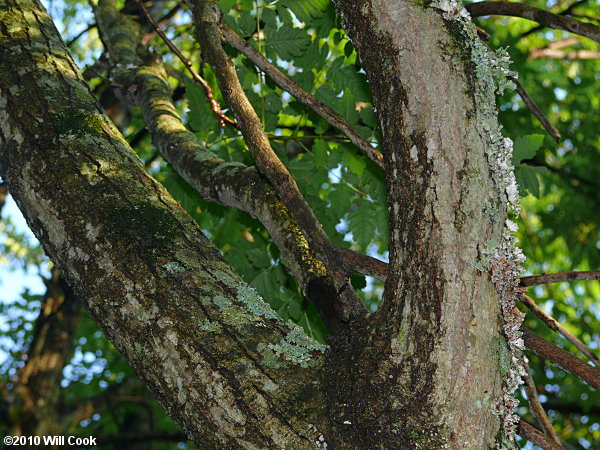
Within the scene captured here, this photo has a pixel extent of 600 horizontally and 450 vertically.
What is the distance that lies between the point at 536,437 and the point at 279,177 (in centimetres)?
121

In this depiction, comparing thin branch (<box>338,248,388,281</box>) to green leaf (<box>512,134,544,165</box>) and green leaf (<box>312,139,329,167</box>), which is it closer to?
green leaf (<box>512,134,544,165</box>)

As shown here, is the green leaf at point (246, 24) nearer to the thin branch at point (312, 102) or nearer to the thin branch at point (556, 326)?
the thin branch at point (312, 102)

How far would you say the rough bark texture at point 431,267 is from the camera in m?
Result: 1.44

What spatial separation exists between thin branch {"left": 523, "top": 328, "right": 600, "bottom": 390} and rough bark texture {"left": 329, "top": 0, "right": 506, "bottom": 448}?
443 mm

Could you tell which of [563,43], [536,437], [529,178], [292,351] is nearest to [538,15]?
[529,178]

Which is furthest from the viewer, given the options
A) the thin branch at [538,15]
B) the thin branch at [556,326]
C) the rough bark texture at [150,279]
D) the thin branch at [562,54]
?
the thin branch at [562,54]

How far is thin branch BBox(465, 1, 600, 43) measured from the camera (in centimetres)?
236

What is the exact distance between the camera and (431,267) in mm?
1460

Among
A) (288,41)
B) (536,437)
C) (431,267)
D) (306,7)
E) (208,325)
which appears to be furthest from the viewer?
(288,41)

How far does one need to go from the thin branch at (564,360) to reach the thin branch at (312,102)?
3.02 feet

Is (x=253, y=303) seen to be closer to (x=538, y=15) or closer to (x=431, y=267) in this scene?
(x=431, y=267)

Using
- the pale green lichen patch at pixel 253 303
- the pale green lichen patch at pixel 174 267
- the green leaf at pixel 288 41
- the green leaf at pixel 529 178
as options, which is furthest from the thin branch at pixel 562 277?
the green leaf at pixel 288 41

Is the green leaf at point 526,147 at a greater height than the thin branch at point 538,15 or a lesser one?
lesser

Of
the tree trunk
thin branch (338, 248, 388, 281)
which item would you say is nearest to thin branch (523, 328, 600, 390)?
the tree trunk
